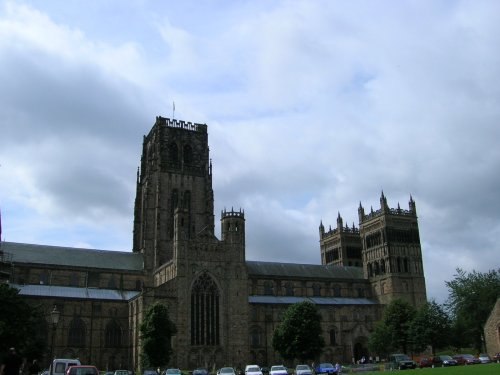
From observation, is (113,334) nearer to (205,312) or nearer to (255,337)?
(205,312)

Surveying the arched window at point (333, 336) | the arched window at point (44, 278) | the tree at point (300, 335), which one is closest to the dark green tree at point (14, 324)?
the arched window at point (44, 278)

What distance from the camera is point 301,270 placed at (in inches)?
4660

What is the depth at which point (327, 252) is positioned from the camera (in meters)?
143

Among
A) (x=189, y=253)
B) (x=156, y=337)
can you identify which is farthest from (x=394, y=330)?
(x=156, y=337)

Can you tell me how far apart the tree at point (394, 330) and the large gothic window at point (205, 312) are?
27292 millimetres

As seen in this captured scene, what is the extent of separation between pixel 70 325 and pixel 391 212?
6962 cm

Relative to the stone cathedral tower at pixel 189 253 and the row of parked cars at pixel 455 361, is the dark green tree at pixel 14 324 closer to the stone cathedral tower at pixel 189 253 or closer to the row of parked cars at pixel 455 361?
the stone cathedral tower at pixel 189 253

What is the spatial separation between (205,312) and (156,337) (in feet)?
55.7

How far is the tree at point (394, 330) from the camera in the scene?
92438 millimetres

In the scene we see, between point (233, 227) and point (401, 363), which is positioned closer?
point (401, 363)

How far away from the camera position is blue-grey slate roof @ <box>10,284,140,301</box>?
89938mm

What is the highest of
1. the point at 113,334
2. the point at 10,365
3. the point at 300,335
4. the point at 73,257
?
the point at 73,257

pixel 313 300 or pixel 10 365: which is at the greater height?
pixel 313 300

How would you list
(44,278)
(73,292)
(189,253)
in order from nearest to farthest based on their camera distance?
(189,253) < (73,292) < (44,278)
